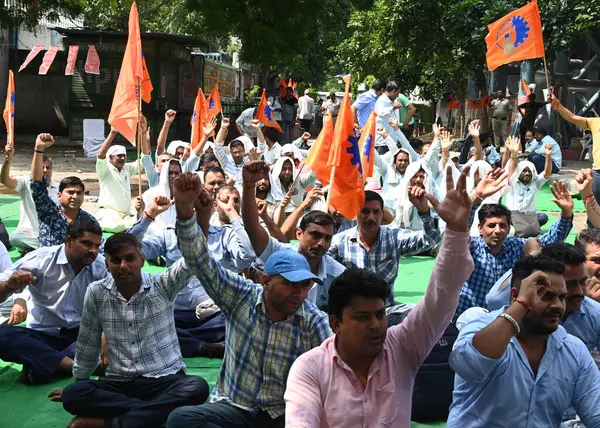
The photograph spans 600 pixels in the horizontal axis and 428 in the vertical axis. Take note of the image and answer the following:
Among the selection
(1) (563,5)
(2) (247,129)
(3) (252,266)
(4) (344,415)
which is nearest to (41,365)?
(3) (252,266)

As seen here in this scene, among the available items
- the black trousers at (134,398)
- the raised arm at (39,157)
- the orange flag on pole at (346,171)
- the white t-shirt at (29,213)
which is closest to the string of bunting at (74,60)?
the white t-shirt at (29,213)

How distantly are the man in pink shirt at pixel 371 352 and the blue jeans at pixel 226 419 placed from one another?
1.00m

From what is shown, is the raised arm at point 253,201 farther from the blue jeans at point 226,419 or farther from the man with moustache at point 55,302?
the man with moustache at point 55,302

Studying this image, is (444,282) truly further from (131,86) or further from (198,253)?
(131,86)

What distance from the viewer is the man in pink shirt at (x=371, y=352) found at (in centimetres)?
303

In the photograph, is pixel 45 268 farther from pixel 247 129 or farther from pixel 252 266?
pixel 247 129

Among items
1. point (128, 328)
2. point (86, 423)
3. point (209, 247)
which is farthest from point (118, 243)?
point (209, 247)

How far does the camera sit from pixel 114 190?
35.3 feet

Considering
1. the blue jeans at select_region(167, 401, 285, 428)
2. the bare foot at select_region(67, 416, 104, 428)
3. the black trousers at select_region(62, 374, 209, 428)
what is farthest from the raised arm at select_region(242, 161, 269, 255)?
the bare foot at select_region(67, 416, 104, 428)

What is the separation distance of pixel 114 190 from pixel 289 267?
23.7ft

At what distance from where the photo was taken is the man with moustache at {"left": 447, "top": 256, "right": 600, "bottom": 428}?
325 centimetres

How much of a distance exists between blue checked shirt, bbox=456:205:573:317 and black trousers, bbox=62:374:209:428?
Answer: 203 centimetres

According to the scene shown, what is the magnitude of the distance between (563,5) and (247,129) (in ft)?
24.1

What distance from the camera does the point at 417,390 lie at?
4.86 meters
